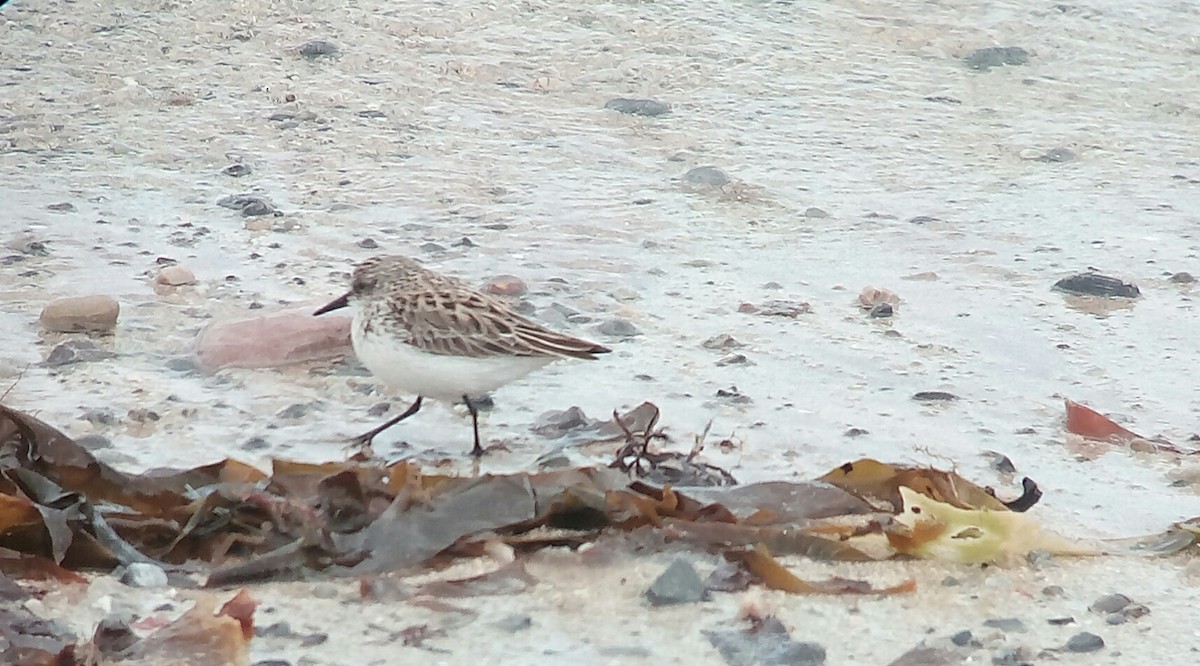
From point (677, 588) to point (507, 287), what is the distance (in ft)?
6.41

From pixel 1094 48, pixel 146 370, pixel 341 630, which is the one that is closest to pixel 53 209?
pixel 146 370

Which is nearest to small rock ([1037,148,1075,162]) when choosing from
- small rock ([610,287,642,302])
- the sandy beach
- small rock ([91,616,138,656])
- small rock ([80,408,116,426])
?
the sandy beach

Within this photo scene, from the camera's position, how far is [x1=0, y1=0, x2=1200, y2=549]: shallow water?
415 cm

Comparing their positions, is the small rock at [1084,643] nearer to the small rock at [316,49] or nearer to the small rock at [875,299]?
the small rock at [875,299]

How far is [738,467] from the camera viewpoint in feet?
12.6

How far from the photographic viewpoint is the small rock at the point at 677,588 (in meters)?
3.08

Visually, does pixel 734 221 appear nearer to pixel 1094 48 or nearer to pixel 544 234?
pixel 544 234

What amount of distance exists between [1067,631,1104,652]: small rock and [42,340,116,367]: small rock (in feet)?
8.25

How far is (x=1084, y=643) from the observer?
9.73 feet

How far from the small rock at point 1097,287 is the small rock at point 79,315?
2.76m

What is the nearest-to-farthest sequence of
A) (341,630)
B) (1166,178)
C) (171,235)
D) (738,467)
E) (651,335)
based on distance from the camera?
(341,630)
(738,467)
(651,335)
(171,235)
(1166,178)

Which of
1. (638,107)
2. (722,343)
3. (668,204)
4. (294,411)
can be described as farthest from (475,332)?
(638,107)

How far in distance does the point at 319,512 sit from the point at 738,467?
1.03 m

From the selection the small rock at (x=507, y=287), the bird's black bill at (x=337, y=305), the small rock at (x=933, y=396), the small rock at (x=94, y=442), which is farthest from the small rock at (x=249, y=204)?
the small rock at (x=933, y=396)
